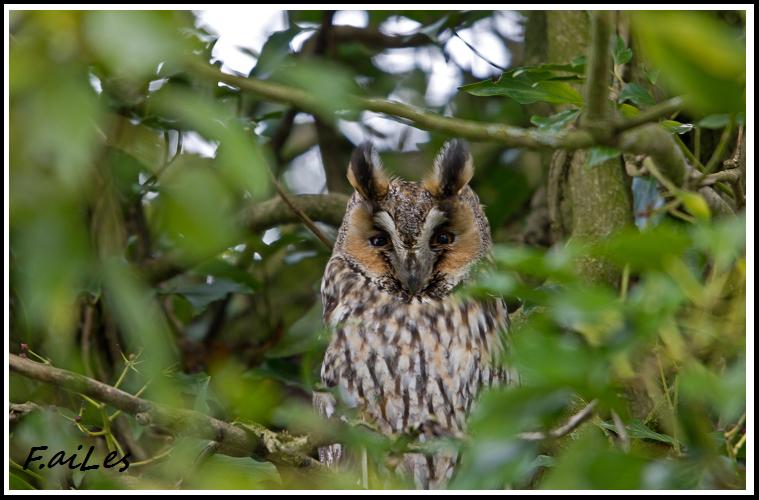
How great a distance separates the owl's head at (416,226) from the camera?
187 centimetres

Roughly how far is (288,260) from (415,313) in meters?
0.70

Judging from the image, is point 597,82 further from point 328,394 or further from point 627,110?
point 328,394

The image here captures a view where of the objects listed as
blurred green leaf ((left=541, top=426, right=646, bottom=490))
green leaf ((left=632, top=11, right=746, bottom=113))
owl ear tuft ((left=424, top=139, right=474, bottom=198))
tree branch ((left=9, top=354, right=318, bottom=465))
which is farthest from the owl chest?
green leaf ((left=632, top=11, right=746, bottom=113))

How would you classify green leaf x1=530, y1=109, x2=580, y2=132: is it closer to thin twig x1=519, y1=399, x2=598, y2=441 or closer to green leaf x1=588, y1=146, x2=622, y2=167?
green leaf x1=588, y1=146, x2=622, y2=167

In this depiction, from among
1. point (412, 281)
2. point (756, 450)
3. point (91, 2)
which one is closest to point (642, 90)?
point (412, 281)

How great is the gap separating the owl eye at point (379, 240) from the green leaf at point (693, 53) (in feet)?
3.91

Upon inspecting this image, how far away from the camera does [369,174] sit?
1.90 m

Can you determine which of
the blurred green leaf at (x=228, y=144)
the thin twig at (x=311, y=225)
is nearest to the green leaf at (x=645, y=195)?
the thin twig at (x=311, y=225)

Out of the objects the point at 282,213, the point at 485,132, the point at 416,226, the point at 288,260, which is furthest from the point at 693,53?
the point at 288,260

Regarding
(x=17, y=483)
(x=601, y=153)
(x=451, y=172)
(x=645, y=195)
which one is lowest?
(x=17, y=483)

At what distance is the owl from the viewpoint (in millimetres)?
1896

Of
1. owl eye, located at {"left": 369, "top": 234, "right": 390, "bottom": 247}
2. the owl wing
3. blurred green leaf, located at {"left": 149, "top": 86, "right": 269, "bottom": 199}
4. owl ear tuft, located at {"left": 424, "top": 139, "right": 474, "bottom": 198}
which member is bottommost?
the owl wing

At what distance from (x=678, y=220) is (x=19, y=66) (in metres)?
1.73

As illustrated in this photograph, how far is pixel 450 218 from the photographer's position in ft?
6.30
